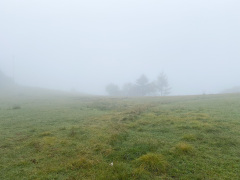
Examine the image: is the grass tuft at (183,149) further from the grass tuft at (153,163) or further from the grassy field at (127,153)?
the grass tuft at (153,163)

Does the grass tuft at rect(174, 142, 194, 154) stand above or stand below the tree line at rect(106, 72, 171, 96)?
below

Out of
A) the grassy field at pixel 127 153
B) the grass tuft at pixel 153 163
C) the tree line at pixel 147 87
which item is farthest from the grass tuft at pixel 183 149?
the tree line at pixel 147 87

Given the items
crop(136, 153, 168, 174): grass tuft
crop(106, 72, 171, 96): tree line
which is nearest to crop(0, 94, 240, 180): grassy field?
crop(136, 153, 168, 174): grass tuft

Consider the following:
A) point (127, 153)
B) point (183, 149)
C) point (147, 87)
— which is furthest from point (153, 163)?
point (147, 87)

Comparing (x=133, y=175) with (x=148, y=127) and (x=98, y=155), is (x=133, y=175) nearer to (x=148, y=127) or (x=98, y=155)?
(x=98, y=155)

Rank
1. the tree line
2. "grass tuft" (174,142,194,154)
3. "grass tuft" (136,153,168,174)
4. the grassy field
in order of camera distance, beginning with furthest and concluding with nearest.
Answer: the tree line < "grass tuft" (174,142,194,154) < "grass tuft" (136,153,168,174) < the grassy field

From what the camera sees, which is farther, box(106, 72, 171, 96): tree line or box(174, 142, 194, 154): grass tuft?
box(106, 72, 171, 96): tree line

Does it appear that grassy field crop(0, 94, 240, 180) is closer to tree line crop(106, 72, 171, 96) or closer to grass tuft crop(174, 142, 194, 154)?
grass tuft crop(174, 142, 194, 154)

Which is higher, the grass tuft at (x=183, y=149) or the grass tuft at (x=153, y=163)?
the grass tuft at (x=183, y=149)

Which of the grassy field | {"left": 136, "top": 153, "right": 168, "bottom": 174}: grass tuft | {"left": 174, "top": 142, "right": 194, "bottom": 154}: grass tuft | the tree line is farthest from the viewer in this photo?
the tree line

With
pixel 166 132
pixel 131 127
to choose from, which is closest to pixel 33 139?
pixel 131 127

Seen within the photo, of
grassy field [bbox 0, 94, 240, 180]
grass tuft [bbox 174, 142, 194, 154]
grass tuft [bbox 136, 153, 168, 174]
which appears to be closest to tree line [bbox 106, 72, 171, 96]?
grassy field [bbox 0, 94, 240, 180]

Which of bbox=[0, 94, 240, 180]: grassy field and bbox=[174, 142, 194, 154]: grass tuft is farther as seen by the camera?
bbox=[174, 142, 194, 154]: grass tuft

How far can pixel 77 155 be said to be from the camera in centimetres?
807
